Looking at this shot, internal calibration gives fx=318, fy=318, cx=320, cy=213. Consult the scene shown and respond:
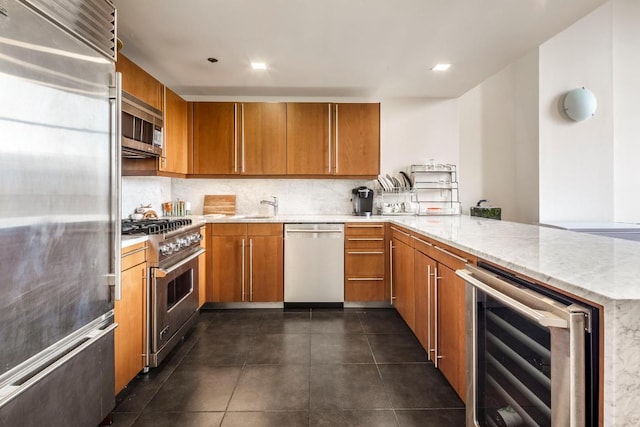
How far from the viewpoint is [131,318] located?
190cm

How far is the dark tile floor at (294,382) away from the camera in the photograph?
66.2 inches

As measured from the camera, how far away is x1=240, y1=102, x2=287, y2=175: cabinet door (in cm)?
368

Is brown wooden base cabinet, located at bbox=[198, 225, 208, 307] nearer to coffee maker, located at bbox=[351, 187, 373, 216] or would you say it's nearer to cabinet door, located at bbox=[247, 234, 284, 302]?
cabinet door, located at bbox=[247, 234, 284, 302]

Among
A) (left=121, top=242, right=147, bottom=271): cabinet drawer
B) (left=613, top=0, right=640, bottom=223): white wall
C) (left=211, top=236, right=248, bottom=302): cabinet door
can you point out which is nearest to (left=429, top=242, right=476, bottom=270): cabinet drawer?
(left=121, top=242, right=147, bottom=271): cabinet drawer

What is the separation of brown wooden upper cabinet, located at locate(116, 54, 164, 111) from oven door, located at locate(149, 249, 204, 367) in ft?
4.52

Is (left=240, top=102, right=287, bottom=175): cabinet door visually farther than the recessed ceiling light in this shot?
Yes

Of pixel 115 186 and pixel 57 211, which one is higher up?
pixel 115 186

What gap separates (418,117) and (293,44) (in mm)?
2116

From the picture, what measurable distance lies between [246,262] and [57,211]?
2224mm

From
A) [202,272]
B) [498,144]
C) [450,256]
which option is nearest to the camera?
[450,256]

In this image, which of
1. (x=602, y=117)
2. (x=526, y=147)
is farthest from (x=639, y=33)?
(x=526, y=147)

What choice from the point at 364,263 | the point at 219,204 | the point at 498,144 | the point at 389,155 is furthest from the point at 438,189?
the point at 219,204

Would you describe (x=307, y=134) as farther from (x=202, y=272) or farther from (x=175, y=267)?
(x=175, y=267)

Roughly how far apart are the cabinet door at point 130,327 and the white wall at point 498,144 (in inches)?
158
